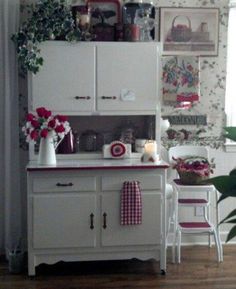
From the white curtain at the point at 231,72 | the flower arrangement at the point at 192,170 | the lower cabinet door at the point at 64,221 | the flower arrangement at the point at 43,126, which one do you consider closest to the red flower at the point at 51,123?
the flower arrangement at the point at 43,126

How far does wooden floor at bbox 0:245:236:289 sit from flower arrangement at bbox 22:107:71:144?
104 cm

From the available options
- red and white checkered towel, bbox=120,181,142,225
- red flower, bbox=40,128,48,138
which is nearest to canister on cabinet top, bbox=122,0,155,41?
red flower, bbox=40,128,48,138

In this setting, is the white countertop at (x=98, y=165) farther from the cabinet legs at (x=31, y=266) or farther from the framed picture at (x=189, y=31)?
the framed picture at (x=189, y=31)

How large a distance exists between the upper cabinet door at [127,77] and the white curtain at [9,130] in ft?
2.30

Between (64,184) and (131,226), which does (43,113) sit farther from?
(131,226)

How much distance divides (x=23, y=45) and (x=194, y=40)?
1.49 meters

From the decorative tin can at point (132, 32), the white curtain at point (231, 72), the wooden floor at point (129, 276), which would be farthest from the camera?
the white curtain at point (231, 72)

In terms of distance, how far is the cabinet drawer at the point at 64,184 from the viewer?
3359 mm

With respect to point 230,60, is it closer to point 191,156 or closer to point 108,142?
point 191,156

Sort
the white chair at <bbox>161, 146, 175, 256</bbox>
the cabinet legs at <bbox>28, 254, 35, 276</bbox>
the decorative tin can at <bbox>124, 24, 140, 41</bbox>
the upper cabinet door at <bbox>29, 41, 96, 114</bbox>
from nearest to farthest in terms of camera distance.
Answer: the cabinet legs at <bbox>28, 254, 35, 276</bbox> → the upper cabinet door at <bbox>29, 41, 96, 114</bbox> → the decorative tin can at <bbox>124, 24, 140, 41</bbox> → the white chair at <bbox>161, 146, 175, 256</bbox>

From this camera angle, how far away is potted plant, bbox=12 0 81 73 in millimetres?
3500

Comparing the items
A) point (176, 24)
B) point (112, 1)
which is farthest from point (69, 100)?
point (176, 24)

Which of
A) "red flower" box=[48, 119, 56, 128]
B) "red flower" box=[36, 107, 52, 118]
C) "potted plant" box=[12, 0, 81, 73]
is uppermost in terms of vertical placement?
"potted plant" box=[12, 0, 81, 73]

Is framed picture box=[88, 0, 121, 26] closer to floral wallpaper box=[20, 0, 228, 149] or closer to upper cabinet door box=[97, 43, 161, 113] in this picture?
upper cabinet door box=[97, 43, 161, 113]
